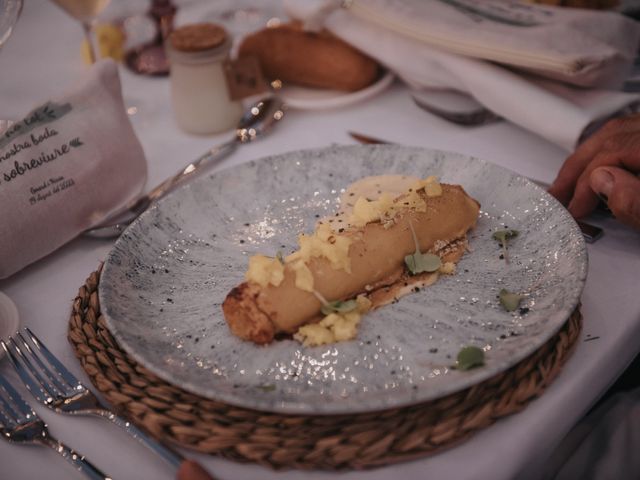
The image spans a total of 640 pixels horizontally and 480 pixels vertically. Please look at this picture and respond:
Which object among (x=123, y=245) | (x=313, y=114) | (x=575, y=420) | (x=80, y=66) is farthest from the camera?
(x=80, y=66)

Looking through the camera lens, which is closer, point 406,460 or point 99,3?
point 406,460

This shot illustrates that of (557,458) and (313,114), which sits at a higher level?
(313,114)

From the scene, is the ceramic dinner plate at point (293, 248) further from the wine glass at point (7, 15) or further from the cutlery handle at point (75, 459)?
the wine glass at point (7, 15)

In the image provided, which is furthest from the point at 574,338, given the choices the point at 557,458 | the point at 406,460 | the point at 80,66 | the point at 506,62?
the point at 80,66

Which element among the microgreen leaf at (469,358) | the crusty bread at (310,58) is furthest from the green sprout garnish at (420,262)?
the crusty bread at (310,58)

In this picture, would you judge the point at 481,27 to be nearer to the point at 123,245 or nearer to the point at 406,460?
the point at 123,245

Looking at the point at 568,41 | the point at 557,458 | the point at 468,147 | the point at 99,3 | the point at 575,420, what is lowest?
the point at 557,458

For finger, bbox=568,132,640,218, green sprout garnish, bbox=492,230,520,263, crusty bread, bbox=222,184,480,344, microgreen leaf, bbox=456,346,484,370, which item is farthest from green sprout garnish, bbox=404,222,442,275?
finger, bbox=568,132,640,218

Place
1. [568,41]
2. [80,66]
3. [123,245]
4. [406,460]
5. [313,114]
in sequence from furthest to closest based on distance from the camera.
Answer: [80,66] → [313,114] → [568,41] → [123,245] → [406,460]
